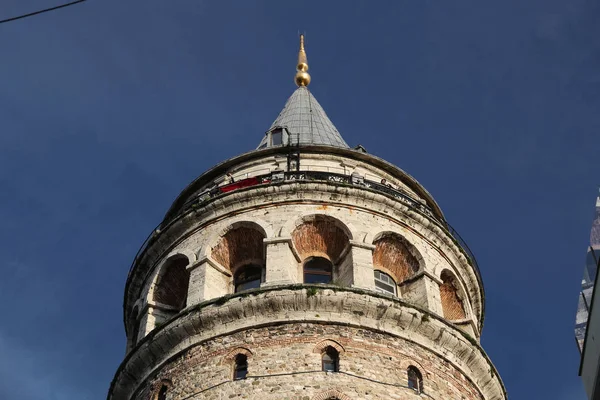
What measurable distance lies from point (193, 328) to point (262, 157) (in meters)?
7.97

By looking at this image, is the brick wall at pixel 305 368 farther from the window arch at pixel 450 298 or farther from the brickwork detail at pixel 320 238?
the window arch at pixel 450 298

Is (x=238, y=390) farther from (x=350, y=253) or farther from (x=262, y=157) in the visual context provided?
(x=262, y=157)

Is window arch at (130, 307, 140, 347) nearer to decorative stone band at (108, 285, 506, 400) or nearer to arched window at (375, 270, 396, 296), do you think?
decorative stone band at (108, 285, 506, 400)

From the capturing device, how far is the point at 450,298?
94.0ft

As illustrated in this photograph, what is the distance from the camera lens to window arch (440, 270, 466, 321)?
28.5 metres

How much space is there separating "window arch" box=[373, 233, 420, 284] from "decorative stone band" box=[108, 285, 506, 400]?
2.74 metres

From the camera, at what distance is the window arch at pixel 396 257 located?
2752cm

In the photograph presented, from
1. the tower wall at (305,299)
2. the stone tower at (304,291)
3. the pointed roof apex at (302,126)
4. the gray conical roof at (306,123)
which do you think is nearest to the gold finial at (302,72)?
the pointed roof apex at (302,126)

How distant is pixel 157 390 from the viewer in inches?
949

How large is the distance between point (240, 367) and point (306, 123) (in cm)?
1407

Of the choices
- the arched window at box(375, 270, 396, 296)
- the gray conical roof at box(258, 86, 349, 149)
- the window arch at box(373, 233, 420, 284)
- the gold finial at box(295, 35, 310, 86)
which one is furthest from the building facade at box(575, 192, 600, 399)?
the gold finial at box(295, 35, 310, 86)

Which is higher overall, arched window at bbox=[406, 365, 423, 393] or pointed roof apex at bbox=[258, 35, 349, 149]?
pointed roof apex at bbox=[258, 35, 349, 149]

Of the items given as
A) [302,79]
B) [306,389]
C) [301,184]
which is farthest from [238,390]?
[302,79]

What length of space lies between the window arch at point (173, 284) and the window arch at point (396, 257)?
16.5 feet
